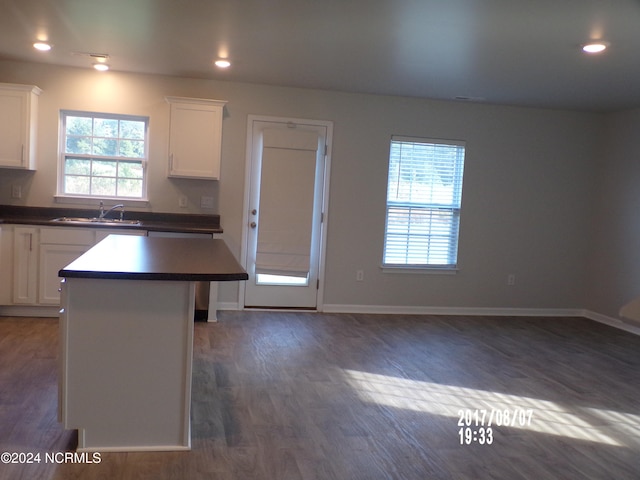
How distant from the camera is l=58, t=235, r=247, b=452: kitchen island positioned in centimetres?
254

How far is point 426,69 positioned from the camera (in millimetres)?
4566

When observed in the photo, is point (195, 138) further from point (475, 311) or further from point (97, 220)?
point (475, 311)

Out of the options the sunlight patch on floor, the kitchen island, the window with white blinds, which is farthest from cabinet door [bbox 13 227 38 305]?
the window with white blinds

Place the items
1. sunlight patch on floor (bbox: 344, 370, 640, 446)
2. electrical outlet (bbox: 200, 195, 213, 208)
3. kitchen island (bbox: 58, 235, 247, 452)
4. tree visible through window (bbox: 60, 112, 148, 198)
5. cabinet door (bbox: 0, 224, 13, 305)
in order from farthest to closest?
electrical outlet (bbox: 200, 195, 213, 208), tree visible through window (bbox: 60, 112, 148, 198), cabinet door (bbox: 0, 224, 13, 305), sunlight patch on floor (bbox: 344, 370, 640, 446), kitchen island (bbox: 58, 235, 247, 452)

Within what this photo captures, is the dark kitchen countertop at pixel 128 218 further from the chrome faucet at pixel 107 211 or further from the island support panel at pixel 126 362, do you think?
the island support panel at pixel 126 362

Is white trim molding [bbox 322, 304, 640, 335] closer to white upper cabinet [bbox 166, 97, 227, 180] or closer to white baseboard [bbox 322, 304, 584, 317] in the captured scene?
white baseboard [bbox 322, 304, 584, 317]

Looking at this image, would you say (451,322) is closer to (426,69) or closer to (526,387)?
(526,387)

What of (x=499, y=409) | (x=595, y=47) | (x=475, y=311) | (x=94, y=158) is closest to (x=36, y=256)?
(x=94, y=158)

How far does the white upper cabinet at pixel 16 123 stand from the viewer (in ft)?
16.4

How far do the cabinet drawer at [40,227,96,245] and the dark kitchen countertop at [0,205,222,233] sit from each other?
0.14ft

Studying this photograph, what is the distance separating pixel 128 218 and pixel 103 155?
646mm

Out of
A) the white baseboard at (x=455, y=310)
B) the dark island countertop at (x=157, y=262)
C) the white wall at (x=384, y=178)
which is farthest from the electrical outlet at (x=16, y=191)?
the white baseboard at (x=455, y=310)

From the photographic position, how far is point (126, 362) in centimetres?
261

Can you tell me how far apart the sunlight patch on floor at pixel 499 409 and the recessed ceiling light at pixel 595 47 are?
222 cm
